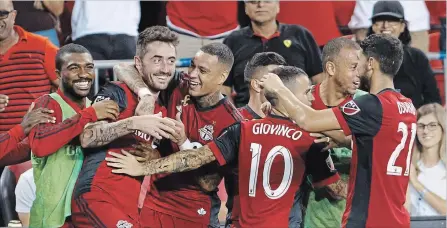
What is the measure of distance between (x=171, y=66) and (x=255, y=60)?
0.80 m

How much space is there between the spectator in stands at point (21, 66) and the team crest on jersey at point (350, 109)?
3168 mm

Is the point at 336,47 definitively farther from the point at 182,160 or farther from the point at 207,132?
the point at 182,160

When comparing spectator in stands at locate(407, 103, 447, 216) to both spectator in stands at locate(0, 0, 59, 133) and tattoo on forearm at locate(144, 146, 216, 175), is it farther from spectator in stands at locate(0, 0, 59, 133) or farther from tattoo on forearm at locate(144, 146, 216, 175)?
spectator in stands at locate(0, 0, 59, 133)

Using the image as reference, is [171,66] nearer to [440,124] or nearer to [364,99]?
[364,99]

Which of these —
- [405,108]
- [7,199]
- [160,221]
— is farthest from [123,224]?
[405,108]

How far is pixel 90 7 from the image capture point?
10312 mm

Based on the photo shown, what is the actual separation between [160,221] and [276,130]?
1.27 meters

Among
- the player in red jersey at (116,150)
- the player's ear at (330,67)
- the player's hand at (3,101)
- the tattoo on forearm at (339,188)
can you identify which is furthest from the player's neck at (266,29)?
the player's hand at (3,101)

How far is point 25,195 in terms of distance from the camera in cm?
907

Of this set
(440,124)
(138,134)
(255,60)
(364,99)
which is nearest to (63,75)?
(138,134)

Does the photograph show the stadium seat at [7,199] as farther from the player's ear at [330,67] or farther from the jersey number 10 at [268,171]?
the player's ear at [330,67]

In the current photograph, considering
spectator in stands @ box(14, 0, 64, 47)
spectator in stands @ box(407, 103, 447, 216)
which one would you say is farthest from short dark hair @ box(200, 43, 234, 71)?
spectator in stands @ box(14, 0, 64, 47)

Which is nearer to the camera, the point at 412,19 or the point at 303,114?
the point at 303,114

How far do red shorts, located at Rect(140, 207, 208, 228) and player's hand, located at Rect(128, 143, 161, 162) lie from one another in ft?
1.66
